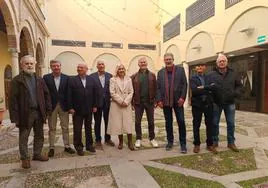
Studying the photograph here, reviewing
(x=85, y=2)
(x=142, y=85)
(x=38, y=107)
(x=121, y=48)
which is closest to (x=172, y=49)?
(x=121, y=48)

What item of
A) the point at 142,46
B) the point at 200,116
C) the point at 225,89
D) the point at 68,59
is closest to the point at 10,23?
the point at 200,116

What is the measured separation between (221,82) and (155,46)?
16.6 metres

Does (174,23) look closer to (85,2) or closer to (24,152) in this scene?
(85,2)

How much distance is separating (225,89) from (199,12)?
10.6 meters

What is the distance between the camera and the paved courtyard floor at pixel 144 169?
2.92m

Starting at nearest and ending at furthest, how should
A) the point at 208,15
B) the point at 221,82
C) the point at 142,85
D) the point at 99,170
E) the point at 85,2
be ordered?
the point at 99,170 < the point at 221,82 < the point at 142,85 < the point at 208,15 < the point at 85,2

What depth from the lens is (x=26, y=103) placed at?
3.44 metres

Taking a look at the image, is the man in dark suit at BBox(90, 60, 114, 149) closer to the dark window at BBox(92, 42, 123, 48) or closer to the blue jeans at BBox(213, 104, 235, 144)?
the blue jeans at BBox(213, 104, 235, 144)

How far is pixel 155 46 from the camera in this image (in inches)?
795

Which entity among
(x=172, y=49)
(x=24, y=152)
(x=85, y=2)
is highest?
(x=85, y=2)

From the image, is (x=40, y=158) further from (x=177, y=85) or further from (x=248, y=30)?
(x=248, y=30)

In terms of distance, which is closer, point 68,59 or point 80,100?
point 80,100

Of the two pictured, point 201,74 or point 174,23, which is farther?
point 174,23

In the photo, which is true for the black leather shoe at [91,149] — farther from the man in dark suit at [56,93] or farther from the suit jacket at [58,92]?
the suit jacket at [58,92]
